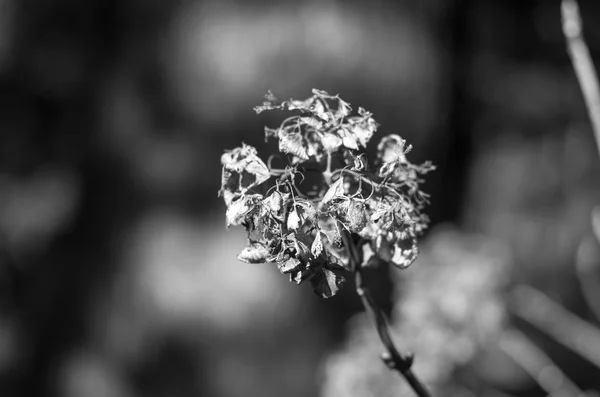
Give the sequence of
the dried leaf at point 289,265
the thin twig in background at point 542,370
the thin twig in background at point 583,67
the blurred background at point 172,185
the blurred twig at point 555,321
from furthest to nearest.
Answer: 1. the blurred background at point 172,185
2. the blurred twig at point 555,321
3. the thin twig in background at point 542,370
4. the thin twig in background at point 583,67
5. the dried leaf at point 289,265

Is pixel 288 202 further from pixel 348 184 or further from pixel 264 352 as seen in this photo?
pixel 264 352

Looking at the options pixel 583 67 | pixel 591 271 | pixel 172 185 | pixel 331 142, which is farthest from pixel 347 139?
pixel 591 271

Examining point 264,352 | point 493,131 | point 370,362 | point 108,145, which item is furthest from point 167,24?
point 493,131

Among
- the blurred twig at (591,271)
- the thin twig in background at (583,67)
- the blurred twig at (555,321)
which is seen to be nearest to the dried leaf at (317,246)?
Answer: the thin twig in background at (583,67)

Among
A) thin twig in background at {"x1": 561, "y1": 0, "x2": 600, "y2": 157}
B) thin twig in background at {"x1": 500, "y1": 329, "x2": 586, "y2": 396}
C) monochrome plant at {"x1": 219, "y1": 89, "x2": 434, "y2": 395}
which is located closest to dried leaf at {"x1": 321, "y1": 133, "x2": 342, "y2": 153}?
monochrome plant at {"x1": 219, "y1": 89, "x2": 434, "y2": 395}

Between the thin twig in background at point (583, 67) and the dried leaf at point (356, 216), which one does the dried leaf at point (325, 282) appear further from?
the thin twig in background at point (583, 67)

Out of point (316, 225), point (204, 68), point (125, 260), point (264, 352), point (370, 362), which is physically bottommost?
point (264, 352)
